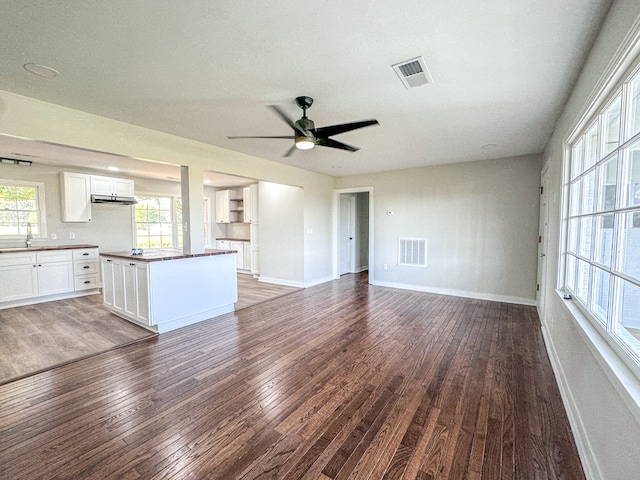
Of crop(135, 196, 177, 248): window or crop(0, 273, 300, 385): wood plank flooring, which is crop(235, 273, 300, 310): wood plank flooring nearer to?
crop(0, 273, 300, 385): wood plank flooring

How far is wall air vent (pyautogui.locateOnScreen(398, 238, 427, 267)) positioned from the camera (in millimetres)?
5668

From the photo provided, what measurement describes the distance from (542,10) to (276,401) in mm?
2988

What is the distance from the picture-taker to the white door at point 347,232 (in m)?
7.35

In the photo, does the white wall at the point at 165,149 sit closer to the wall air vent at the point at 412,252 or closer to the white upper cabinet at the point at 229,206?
the wall air vent at the point at 412,252

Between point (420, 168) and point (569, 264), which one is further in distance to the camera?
point (420, 168)

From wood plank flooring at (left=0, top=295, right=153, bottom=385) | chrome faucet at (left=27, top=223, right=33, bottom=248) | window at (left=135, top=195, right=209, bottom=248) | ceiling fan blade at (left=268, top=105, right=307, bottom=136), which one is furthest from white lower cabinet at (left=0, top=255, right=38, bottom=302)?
ceiling fan blade at (left=268, top=105, right=307, bottom=136)

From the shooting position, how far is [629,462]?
112 centimetres

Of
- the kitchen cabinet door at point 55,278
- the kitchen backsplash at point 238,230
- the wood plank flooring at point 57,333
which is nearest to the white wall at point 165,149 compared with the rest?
the wood plank flooring at point 57,333

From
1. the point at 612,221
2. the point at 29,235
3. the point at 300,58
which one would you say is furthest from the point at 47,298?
the point at 612,221

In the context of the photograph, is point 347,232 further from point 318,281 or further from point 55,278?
point 55,278

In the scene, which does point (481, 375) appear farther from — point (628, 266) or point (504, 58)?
point (504, 58)

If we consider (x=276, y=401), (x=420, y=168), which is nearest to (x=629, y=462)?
(x=276, y=401)

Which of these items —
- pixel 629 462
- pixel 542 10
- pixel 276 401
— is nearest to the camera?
pixel 629 462

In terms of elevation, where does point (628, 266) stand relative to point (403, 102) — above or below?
below
